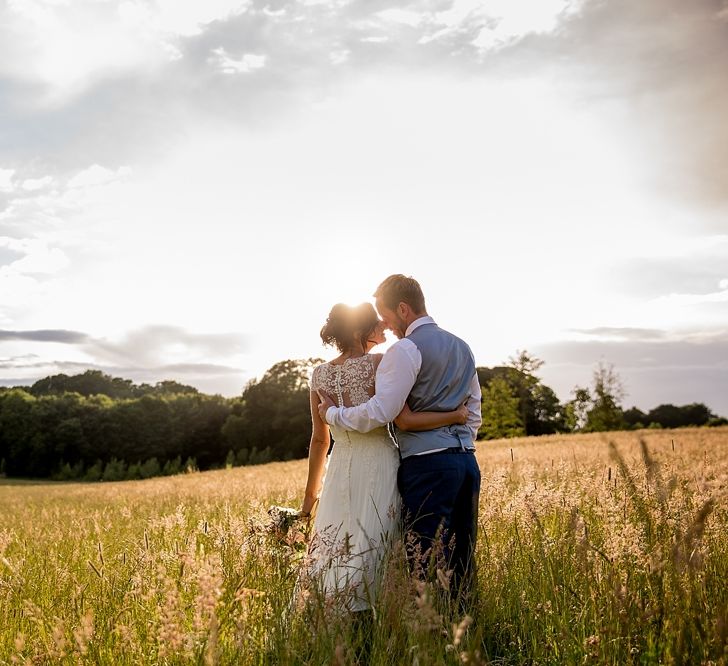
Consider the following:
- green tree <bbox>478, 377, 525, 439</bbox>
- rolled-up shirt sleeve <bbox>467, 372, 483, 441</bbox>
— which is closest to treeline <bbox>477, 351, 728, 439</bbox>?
green tree <bbox>478, 377, 525, 439</bbox>

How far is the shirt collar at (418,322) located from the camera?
5008 mm

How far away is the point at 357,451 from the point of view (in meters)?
5.11

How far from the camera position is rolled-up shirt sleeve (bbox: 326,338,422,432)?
185 inches

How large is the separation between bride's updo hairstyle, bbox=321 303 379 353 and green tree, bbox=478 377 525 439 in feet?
167

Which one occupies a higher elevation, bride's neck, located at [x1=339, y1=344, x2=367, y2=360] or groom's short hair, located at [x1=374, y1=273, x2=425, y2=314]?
groom's short hair, located at [x1=374, y1=273, x2=425, y2=314]

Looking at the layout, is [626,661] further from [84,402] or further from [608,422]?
[84,402]

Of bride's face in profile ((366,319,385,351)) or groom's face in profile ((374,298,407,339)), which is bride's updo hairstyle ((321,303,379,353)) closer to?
bride's face in profile ((366,319,385,351))

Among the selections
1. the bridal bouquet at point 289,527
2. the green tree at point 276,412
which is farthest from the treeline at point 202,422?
the bridal bouquet at point 289,527

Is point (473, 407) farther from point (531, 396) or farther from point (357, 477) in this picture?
point (531, 396)

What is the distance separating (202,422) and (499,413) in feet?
114

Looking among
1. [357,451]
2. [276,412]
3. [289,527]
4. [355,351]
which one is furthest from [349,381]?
[276,412]

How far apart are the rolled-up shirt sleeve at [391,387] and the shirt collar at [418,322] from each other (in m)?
0.20

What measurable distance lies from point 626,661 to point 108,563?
4.59 meters

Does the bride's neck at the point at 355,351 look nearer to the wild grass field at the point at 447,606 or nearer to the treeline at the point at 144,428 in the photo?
the wild grass field at the point at 447,606
